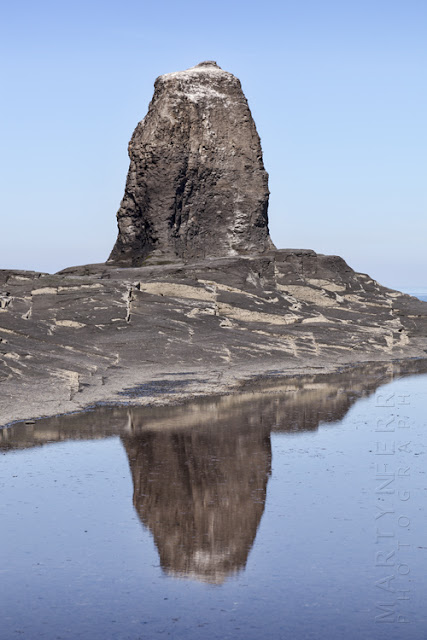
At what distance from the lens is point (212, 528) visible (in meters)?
17.0

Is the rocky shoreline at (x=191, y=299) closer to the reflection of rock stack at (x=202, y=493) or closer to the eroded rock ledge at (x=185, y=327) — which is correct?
the eroded rock ledge at (x=185, y=327)

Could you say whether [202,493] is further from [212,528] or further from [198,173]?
[198,173]

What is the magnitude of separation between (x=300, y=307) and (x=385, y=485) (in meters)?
34.5

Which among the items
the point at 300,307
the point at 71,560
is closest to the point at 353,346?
the point at 300,307

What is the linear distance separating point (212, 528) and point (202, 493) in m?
2.69

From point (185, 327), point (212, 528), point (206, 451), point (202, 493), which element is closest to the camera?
point (212, 528)

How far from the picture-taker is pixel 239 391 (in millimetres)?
35688

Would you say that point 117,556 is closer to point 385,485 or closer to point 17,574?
point 17,574

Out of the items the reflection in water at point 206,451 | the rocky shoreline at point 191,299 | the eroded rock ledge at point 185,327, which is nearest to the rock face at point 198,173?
the rocky shoreline at point 191,299

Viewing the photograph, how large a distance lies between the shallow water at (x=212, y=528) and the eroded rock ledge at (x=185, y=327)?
647 centimetres

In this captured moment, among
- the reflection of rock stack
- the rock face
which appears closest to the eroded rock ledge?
the rock face

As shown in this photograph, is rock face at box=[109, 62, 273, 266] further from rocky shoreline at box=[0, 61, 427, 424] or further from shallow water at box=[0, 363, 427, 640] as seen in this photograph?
shallow water at box=[0, 363, 427, 640]

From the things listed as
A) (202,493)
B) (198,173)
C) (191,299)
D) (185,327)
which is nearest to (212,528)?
(202,493)

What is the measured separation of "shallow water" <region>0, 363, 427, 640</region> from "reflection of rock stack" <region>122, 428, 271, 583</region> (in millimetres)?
53
